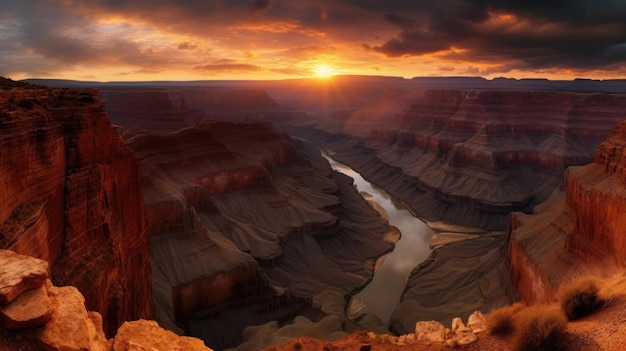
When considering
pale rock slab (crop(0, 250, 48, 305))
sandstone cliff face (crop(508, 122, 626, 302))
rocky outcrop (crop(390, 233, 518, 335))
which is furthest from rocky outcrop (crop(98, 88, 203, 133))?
pale rock slab (crop(0, 250, 48, 305))

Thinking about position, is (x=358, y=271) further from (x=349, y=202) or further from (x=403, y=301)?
(x=349, y=202)

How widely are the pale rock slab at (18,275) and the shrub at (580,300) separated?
13.6 meters

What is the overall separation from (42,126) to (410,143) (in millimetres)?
95618

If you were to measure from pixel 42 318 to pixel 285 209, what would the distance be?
49228 millimetres

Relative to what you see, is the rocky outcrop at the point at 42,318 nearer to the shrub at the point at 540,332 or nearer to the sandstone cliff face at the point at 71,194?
the sandstone cliff face at the point at 71,194

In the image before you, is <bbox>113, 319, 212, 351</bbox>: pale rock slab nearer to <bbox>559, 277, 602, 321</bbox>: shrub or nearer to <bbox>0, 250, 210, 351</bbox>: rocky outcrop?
<bbox>0, 250, 210, 351</bbox>: rocky outcrop

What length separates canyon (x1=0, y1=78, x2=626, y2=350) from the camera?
16312 millimetres

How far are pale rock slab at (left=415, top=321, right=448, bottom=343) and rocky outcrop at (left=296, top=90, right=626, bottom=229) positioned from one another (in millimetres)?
53591

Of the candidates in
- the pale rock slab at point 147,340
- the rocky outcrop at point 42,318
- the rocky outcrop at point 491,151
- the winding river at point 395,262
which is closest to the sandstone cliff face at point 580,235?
the winding river at point 395,262

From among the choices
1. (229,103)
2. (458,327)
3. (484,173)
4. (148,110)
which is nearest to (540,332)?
(458,327)

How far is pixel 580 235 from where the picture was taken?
2783 centimetres

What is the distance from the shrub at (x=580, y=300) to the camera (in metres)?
13.1

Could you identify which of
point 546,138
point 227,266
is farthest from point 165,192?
point 546,138

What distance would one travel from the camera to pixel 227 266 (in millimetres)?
34156
